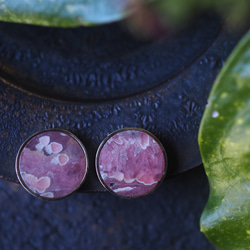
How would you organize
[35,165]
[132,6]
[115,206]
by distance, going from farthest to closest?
[115,206]
[35,165]
[132,6]

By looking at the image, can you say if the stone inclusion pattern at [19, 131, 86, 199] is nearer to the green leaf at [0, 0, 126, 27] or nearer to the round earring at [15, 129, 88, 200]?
the round earring at [15, 129, 88, 200]

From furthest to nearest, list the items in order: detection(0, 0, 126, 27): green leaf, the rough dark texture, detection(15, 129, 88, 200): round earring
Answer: the rough dark texture, detection(15, 129, 88, 200): round earring, detection(0, 0, 126, 27): green leaf

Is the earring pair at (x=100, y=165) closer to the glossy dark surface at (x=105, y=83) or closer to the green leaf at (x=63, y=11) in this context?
the glossy dark surface at (x=105, y=83)

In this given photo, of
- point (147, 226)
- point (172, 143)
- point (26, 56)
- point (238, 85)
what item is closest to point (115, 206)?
point (147, 226)

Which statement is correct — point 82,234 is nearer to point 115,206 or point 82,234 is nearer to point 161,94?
point 115,206

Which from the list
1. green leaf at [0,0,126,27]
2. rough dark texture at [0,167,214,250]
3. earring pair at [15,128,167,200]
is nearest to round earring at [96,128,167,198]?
earring pair at [15,128,167,200]

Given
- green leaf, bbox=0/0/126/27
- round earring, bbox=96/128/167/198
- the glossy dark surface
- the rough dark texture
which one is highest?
green leaf, bbox=0/0/126/27
